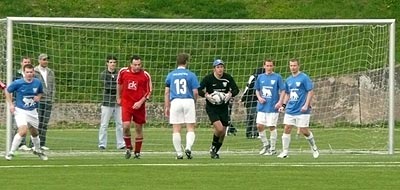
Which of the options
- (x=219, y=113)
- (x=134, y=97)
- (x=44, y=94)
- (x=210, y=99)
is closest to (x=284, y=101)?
(x=219, y=113)

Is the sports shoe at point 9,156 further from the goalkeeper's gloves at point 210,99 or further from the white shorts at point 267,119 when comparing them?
the white shorts at point 267,119

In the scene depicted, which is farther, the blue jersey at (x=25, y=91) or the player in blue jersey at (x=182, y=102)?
the player in blue jersey at (x=182, y=102)

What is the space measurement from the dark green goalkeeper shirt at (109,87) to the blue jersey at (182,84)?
3.80 meters

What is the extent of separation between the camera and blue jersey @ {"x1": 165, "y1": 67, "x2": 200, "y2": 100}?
20781 millimetres

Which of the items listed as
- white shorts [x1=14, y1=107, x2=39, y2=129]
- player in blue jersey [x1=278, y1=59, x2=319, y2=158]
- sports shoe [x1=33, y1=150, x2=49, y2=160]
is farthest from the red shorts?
player in blue jersey [x1=278, y1=59, x2=319, y2=158]

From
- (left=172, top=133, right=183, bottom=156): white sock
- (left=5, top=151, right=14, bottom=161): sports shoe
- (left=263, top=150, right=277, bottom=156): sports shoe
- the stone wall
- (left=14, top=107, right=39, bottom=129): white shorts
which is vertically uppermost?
the stone wall

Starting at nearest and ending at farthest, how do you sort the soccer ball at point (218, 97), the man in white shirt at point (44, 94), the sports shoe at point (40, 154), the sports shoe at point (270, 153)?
the sports shoe at point (40, 154) < the soccer ball at point (218, 97) < the sports shoe at point (270, 153) < the man in white shirt at point (44, 94)

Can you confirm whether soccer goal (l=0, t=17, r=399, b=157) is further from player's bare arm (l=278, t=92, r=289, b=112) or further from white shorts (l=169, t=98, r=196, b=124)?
white shorts (l=169, t=98, r=196, b=124)

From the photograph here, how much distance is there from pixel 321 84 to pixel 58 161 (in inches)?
378

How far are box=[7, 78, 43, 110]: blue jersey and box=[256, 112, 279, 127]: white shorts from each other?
4715 mm

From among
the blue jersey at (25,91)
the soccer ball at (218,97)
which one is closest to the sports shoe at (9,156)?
the blue jersey at (25,91)

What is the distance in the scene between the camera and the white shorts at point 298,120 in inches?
853

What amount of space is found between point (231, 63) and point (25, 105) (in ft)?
26.0

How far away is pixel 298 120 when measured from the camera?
21719mm
